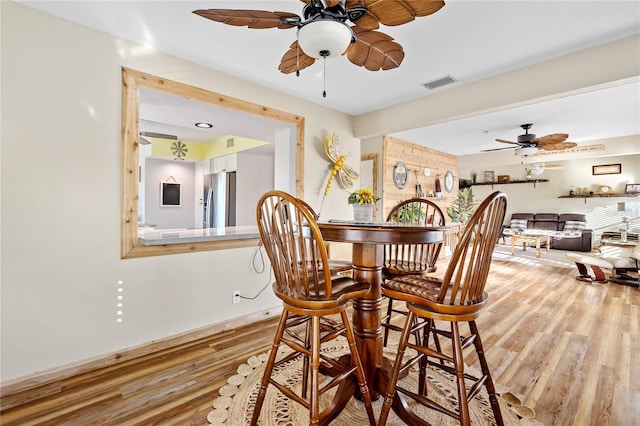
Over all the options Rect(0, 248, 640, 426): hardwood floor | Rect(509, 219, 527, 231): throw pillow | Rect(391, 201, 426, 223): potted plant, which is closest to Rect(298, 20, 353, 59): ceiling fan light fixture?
Rect(391, 201, 426, 223): potted plant

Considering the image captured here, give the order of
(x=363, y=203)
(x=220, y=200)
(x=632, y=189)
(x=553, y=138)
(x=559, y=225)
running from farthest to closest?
(x=559, y=225), (x=632, y=189), (x=220, y=200), (x=553, y=138), (x=363, y=203)

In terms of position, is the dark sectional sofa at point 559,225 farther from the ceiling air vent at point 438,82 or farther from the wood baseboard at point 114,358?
the wood baseboard at point 114,358

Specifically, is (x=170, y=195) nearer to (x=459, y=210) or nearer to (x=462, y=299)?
(x=462, y=299)

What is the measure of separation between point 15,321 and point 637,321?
5340mm

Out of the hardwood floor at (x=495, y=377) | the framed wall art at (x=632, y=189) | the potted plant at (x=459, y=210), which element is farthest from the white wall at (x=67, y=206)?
the framed wall art at (x=632, y=189)

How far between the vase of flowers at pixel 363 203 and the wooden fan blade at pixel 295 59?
864mm

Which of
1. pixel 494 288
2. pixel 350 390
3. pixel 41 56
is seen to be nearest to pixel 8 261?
pixel 41 56

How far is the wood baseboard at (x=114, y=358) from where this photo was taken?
6.07 feet

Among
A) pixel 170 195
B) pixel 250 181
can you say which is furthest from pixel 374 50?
pixel 170 195

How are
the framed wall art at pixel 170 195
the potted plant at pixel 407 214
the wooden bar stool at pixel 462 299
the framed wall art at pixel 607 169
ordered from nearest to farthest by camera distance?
1. the wooden bar stool at pixel 462 299
2. the potted plant at pixel 407 214
3. the framed wall art at pixel 170 195
4. the framed wall art at pixel 607 169

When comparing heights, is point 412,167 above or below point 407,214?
above

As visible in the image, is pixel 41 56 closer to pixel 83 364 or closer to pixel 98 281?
pixel 98 281

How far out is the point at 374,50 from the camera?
164 centimetres

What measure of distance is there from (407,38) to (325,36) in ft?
3.80
